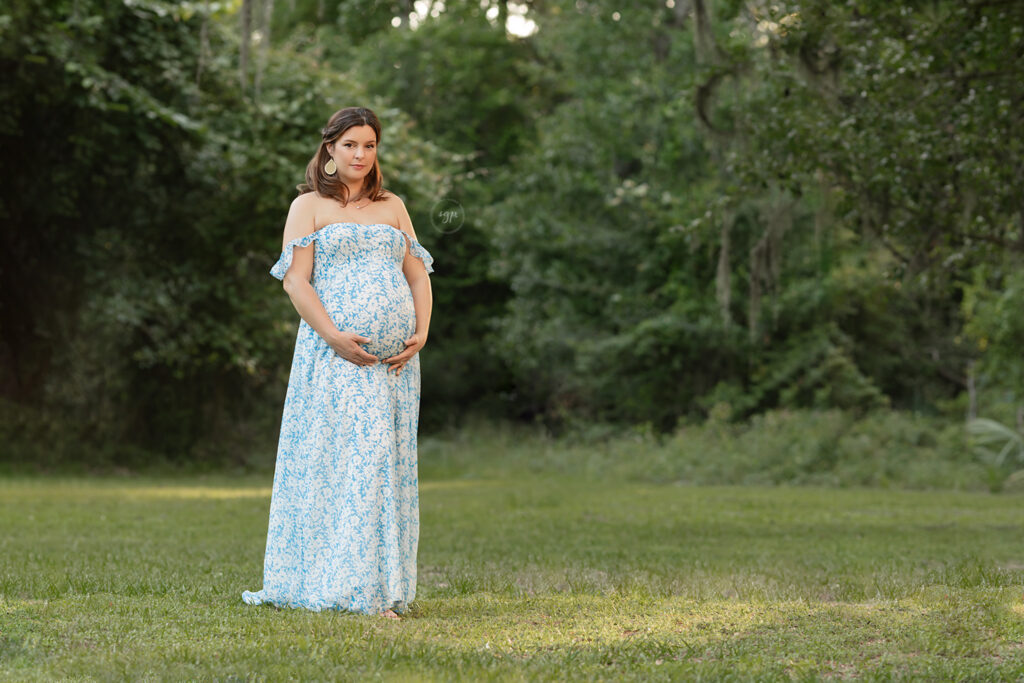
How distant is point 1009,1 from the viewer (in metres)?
9.54

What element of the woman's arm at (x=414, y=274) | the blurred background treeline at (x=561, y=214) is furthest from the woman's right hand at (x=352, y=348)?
the blurred background treeline at (x=561, y=214)

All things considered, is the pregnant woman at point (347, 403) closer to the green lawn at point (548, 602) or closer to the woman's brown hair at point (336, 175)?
the woman's brown hair at point (336, 175)

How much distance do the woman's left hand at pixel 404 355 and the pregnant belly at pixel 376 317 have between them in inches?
0.8

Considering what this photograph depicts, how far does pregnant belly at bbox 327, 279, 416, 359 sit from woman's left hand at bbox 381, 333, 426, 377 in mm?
19

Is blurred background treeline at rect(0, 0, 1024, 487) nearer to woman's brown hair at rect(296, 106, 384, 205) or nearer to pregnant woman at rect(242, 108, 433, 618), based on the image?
woman's brown hair at rect(296, 106, 384, 205)

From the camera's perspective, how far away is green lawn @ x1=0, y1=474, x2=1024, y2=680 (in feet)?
13.8

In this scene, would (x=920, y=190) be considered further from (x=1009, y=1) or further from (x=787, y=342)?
(x=787, y=342)

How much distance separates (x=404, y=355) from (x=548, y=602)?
1.38 m

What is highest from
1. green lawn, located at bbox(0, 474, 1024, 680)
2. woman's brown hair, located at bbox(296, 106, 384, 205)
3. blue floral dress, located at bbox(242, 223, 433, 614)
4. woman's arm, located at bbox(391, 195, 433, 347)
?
woman's brown hair, located at bbox(296, 106, 384, 205)

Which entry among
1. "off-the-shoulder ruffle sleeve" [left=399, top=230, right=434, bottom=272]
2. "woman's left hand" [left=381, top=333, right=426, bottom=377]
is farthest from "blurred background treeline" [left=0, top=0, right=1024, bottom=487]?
"woman's left hand" [left=381, top=333, right=426, bottom=377]

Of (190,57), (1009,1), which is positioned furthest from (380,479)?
(190,57)

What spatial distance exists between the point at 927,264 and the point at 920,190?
1163mm

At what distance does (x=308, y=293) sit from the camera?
18.2ft

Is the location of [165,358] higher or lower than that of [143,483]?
higher
